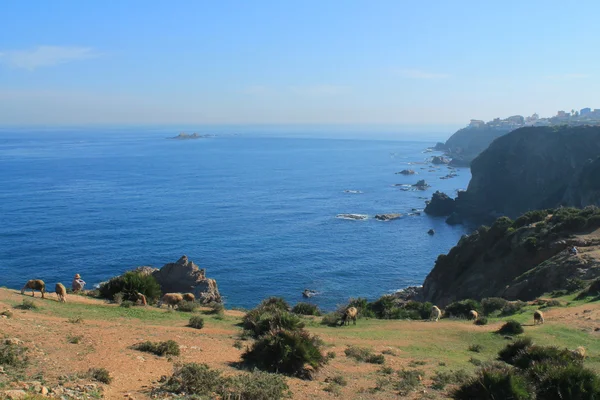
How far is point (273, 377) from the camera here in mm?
12570

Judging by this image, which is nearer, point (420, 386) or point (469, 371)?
point (420, 386)

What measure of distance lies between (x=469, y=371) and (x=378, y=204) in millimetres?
97759

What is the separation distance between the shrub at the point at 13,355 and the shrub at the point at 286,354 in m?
5.67

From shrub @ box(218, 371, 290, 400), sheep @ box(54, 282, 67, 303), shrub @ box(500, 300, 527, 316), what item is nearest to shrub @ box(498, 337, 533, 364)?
shrub @ box(218, 371, 290, 400)

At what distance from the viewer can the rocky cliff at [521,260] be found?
116 ft

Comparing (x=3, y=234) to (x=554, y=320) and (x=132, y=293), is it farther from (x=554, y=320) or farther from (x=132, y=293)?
(x=554, y=320)

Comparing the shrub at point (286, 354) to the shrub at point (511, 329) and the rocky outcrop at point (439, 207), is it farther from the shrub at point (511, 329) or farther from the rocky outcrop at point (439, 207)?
the rocky outcrop at point (439, 207)

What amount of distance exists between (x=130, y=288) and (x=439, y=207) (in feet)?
294

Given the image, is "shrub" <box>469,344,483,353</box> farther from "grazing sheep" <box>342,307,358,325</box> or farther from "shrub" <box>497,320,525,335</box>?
"grazing sheep" <box>342,307,358,325</box>

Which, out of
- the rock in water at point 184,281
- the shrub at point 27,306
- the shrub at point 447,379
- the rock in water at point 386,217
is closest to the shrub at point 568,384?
the shrub at point 447,379

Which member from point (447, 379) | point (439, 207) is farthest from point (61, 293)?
point (439, 207)

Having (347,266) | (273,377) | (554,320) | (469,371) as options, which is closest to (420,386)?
(469,371)

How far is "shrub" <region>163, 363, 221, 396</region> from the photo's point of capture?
11391 millimetres

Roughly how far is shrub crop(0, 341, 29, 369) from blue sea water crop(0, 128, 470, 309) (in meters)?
39.3
